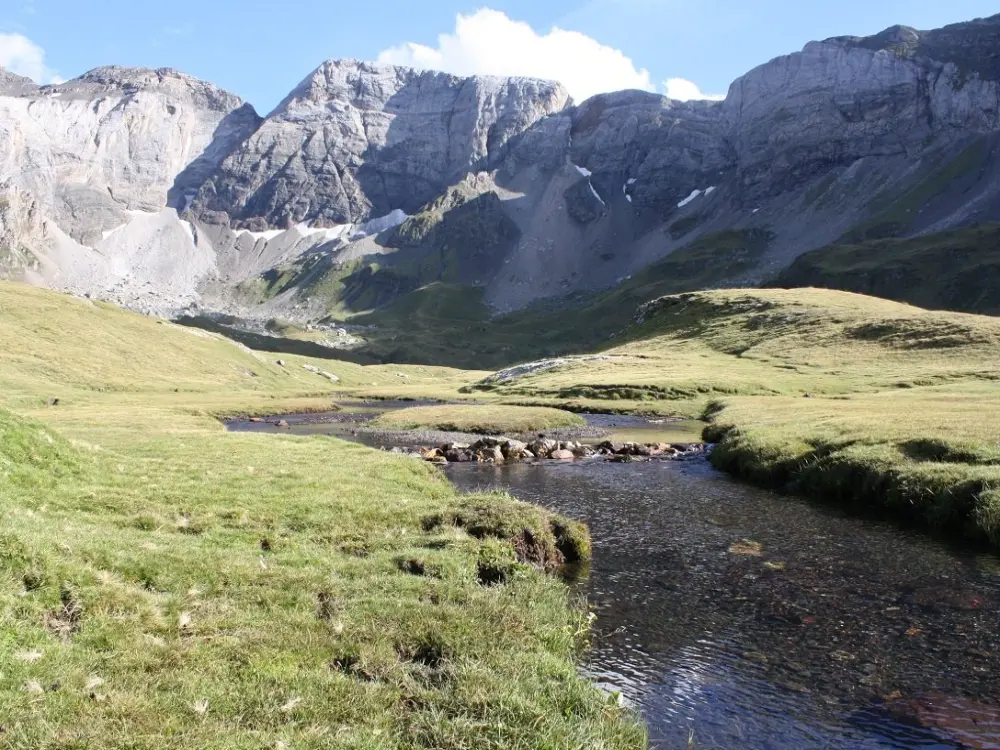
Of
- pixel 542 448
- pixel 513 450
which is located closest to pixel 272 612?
pixel 513 450

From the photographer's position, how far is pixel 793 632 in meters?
18.3

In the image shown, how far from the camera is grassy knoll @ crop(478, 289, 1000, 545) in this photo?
109 ft

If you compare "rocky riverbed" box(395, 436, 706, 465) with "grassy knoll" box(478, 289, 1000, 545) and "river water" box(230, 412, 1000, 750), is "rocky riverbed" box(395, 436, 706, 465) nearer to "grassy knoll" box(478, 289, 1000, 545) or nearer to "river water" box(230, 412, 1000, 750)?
"grassy knoll" box(478, 289, 1000, 545)

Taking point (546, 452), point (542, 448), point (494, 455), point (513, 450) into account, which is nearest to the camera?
point (494, 455)

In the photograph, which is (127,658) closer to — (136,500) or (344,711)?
(344,711)

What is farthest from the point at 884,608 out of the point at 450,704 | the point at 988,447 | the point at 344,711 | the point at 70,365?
the point at 70,365

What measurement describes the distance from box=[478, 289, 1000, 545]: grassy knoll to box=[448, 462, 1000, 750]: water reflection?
469cm

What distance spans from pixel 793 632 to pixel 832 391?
84.9 meters

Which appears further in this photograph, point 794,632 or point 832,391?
point 832,391

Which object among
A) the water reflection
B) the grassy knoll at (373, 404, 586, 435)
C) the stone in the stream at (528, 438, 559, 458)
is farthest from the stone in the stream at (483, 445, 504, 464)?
the water reflection

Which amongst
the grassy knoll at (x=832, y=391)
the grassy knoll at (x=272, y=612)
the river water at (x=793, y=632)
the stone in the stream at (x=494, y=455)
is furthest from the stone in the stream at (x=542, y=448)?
the grassy knoll at (x=272, y=612)

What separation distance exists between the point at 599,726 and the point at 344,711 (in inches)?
176

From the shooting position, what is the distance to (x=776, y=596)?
21000mm

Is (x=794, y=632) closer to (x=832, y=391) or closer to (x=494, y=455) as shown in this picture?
(x=494, y=455)
